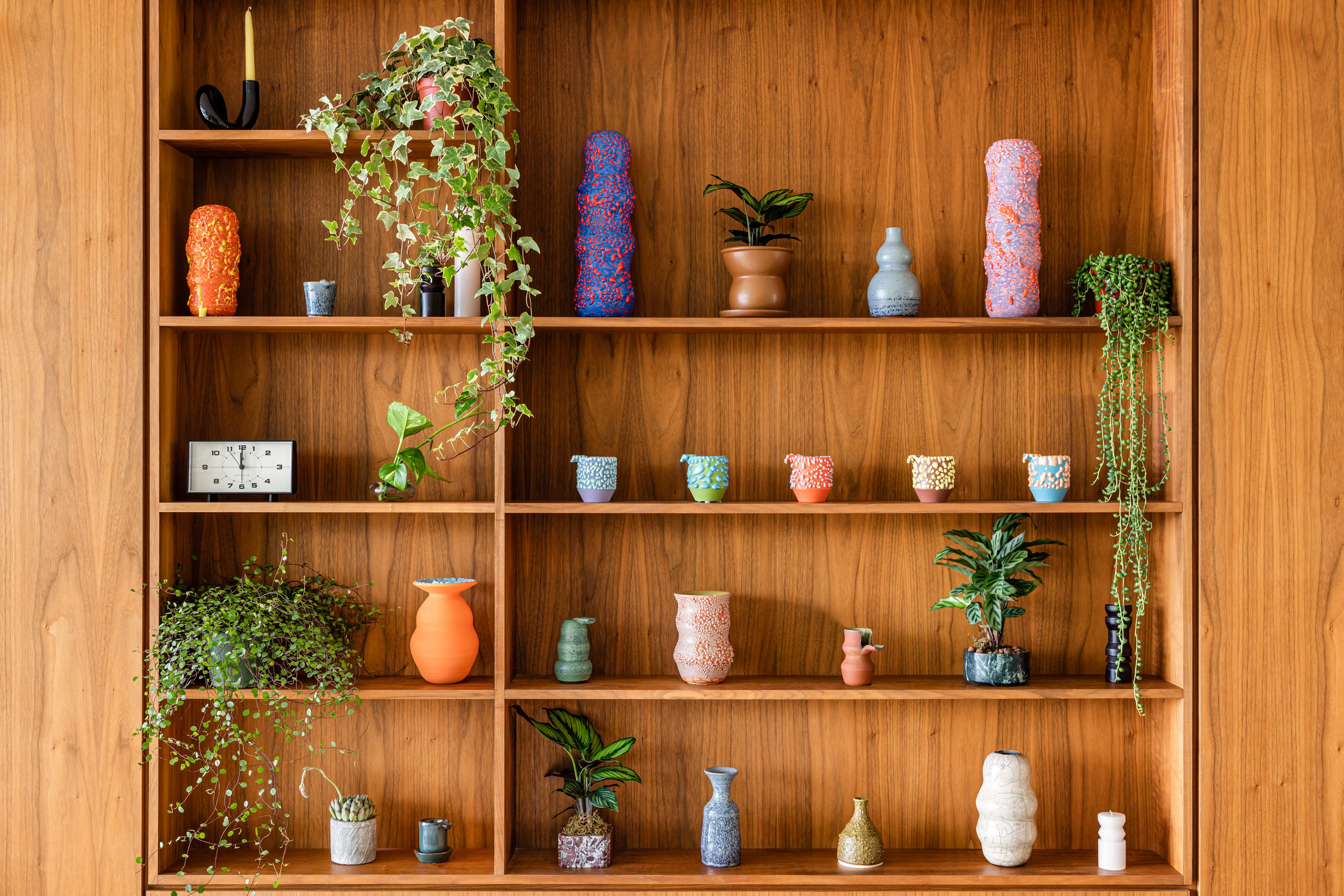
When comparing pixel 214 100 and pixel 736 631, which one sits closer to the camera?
pixel 214 100

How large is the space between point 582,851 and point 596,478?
0.91m

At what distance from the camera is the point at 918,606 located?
8.38ft

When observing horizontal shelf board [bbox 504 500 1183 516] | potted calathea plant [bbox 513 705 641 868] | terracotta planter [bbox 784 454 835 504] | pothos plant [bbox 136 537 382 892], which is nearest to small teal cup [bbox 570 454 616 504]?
horizontal shelf board [bbox 504 500 1183 516]

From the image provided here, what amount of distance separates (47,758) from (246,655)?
1.76 ft

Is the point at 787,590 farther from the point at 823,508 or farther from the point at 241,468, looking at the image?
the point at 241,468

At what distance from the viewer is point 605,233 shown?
2387 mm

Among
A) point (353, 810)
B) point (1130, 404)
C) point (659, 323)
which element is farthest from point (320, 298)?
point (1130, 404)

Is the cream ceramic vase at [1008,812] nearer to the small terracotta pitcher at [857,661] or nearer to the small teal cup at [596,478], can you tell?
the small terracotta pitcher at [857,661]

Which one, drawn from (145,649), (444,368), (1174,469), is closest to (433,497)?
(444,368)

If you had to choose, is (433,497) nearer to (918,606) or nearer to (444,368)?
(444,368)

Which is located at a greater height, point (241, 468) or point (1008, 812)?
point (241, 468)

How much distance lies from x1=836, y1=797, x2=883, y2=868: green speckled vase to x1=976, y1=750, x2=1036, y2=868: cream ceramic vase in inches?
10.5

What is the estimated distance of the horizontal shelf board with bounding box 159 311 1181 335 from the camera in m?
2.28

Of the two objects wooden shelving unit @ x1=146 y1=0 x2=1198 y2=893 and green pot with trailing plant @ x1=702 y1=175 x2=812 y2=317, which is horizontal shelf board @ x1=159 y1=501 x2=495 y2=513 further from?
green pot with trailing plant @ x1=702 y1=175 x2=812 y2=317
